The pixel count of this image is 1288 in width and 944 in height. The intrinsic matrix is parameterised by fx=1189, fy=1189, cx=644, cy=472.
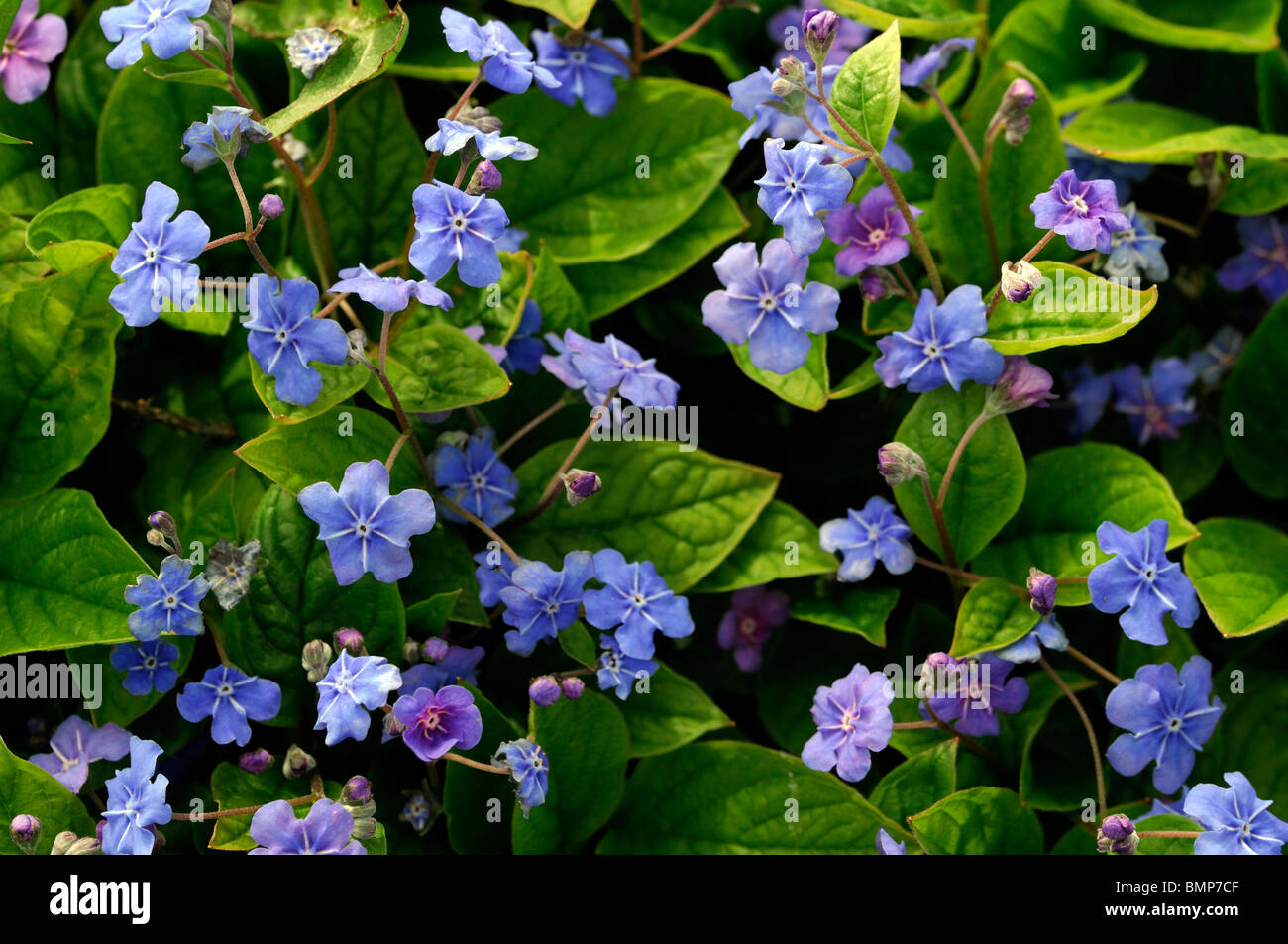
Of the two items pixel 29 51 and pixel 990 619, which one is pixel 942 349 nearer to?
pixel 990 619

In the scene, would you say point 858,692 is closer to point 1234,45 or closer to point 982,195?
point 982,195

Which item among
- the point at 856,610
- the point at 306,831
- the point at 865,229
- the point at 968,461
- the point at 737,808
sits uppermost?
the point at 865,229

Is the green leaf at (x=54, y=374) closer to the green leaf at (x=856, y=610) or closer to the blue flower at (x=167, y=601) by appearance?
the blue flower at (x=167, y=601)

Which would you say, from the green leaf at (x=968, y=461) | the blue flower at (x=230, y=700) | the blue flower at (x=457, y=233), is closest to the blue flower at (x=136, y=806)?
the blue flower at (x=230, y=700)

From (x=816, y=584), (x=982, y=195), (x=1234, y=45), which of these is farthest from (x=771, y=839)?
(x=1234, y=45)

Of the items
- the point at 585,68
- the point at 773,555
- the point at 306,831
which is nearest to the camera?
the point at 306,831

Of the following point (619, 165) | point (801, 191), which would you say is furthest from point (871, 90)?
point (619, 165)
